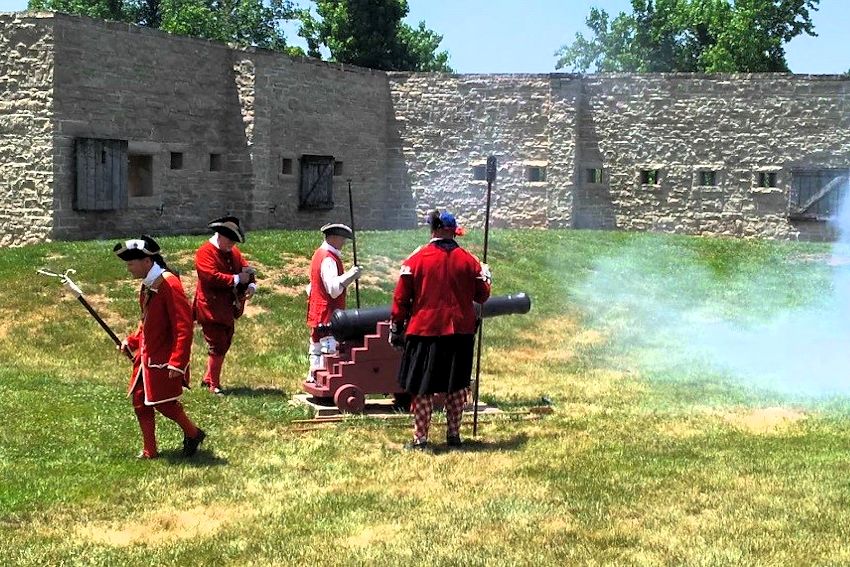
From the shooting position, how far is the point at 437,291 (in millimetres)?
8125

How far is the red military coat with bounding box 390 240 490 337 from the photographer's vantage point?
26.7ft

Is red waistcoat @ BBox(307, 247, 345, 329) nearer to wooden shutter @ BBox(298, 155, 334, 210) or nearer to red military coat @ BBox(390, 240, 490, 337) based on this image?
red military coat @ BBox(390, 240, 490, 337)

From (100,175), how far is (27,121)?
4.87ft

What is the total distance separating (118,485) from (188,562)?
1.58 meters

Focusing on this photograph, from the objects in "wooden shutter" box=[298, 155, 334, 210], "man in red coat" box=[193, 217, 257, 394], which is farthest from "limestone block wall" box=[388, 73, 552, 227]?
"man in red coat" box=[193, 217, 257, 394]

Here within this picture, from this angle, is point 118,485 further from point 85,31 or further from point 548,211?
point 548,211

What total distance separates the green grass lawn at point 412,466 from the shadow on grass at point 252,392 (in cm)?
6

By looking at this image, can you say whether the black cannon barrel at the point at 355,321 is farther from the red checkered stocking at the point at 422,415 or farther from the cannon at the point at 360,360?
the red checkered stocking at the point at 422,415

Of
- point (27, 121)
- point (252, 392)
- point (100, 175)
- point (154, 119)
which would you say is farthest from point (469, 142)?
point (252, 392)

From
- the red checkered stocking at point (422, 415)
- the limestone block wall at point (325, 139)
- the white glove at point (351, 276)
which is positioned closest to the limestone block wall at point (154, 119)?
the limestone block wall at point (325, 139)

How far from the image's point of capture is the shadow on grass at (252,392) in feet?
34.2

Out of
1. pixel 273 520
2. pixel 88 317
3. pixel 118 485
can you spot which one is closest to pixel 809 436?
pixel 273 520

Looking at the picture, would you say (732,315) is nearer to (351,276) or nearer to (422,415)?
(351,276)

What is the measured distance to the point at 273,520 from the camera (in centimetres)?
643
